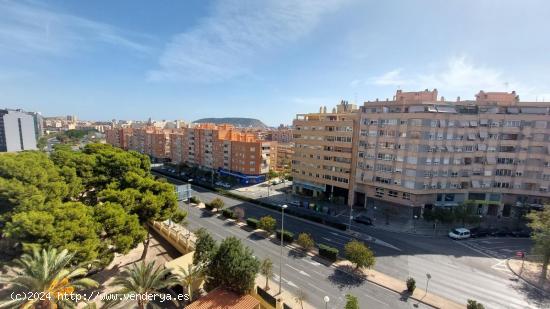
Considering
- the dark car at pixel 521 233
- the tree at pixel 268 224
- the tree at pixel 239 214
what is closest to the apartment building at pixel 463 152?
the dark car at pixel 521 233

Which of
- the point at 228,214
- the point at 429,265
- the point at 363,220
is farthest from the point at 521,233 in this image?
the point at 228,214

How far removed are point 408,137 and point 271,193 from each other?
35799 mm

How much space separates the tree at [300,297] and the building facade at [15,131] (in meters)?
178

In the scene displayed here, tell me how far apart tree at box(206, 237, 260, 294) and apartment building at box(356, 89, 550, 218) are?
3738cm

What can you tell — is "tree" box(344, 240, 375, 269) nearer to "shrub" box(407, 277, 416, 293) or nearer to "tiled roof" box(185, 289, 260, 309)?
"shrub" box(407, 277, 416, 293)

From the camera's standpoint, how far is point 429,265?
33.1 m

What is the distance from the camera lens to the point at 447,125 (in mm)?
46875

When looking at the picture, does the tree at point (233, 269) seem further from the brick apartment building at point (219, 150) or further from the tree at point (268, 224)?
the brick apartment building at point (219, 150)

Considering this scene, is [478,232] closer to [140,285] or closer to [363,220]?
[363,220]

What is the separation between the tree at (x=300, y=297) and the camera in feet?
81.1

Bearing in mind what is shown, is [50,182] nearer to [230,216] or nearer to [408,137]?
[230,216]

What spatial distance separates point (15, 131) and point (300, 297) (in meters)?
185

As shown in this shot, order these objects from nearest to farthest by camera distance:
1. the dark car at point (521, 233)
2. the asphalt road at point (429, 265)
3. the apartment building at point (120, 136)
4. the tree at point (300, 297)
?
the tree at point (300, 297), the asphalt road at point (429, 265), the dark car at point (521, 233), the apartment building at point (120, 136)

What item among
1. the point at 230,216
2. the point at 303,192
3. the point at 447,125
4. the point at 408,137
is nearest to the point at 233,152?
the point at 303,192
